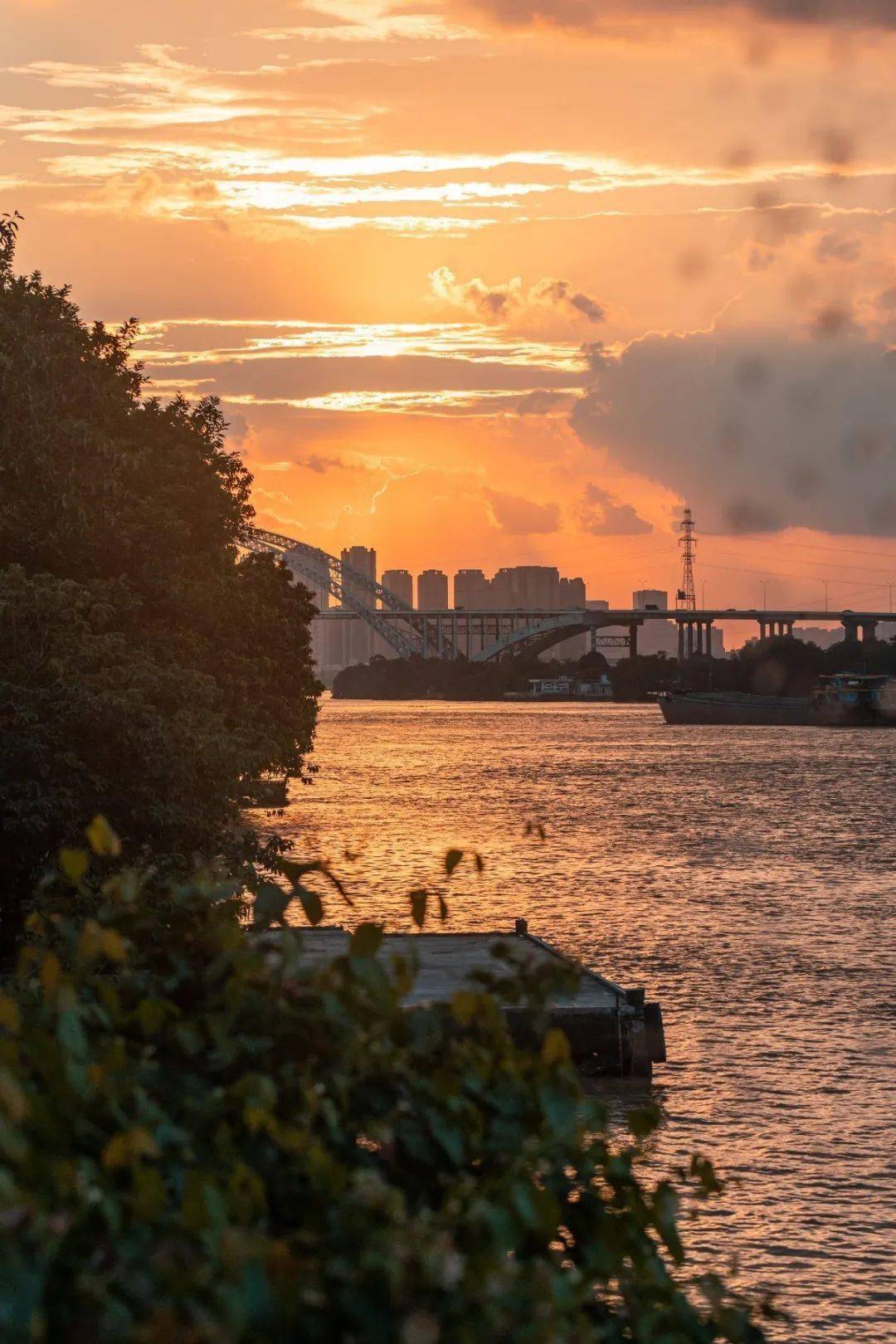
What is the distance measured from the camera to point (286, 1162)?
6238 millimetres

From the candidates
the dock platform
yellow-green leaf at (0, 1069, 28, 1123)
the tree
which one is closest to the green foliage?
yellow-green leaf at (0, 1069, 28, 1123)

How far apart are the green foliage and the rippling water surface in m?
1.53

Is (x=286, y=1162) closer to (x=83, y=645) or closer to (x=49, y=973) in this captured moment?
(x=49, y=973)

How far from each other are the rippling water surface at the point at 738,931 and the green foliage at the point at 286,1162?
5.03 ft

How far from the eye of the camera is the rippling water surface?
19547 millimetres

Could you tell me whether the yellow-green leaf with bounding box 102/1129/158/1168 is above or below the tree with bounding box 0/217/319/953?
below

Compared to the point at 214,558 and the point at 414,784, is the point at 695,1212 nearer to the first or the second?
the point at 214,558

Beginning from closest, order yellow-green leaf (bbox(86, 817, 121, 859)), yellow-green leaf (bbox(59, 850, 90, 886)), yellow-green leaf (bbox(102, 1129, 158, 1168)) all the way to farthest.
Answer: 1. yellow-green leaf (bbox(102, 1129, 158, 1168))
2. yellow-green leaf (bbox(86, 817, 121, 859))
3. yellow-green leaf (bbox(59, 850, 90, 886))

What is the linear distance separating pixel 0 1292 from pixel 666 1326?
2.95 metres

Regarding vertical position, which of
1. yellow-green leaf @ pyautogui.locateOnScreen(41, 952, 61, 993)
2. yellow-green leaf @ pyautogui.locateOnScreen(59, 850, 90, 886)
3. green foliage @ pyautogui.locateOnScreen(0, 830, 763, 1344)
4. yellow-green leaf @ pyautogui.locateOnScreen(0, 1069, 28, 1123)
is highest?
yellow-green leaf @ pyautogui.locateOnScreen(59, 850, 90, 886)

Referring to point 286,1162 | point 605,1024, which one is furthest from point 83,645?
point 286,1162

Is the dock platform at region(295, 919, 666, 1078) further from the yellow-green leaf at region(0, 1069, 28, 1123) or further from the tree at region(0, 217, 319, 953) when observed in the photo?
the yellow-green leaf at region(0, 1069, 28, 1123)

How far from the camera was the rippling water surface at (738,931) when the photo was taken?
770 inches

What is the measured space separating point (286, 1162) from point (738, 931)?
127ft
